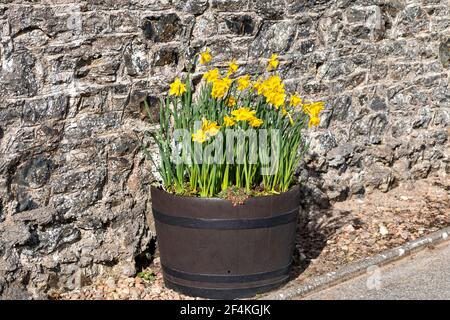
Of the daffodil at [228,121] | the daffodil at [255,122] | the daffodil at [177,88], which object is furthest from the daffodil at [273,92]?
the daffodil at [177,88]

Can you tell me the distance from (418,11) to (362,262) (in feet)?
8.43

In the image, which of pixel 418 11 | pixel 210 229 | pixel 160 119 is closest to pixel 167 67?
pixel 160 119

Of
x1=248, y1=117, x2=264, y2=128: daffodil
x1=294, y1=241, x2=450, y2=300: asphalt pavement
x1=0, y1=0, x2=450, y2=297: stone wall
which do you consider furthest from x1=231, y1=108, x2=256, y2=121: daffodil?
x1=294, y1=241, x2=450, y2=300: asphalt pavement

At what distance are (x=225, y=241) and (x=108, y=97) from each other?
114cm

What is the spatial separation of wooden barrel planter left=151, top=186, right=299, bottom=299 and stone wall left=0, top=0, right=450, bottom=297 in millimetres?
412

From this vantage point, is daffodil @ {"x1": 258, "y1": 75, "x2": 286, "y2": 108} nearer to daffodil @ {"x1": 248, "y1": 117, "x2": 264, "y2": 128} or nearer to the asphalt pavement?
daffodil @ {"x1": 248, "y1": 117, "x2": 264, "y2": 128}

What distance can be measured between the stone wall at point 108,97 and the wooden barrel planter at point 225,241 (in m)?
0.41

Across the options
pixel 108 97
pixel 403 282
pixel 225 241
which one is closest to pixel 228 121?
pixel 225 241

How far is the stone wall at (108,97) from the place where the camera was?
513 centimetres

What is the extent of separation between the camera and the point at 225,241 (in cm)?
512

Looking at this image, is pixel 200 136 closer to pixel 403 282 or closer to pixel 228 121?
pixel 228 121

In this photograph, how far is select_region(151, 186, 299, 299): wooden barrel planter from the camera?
5.10 meters

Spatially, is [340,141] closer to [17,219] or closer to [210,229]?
[210,229]

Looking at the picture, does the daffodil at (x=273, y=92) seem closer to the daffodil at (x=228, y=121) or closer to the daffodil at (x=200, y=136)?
the daffodil at (x=228, y=121)
